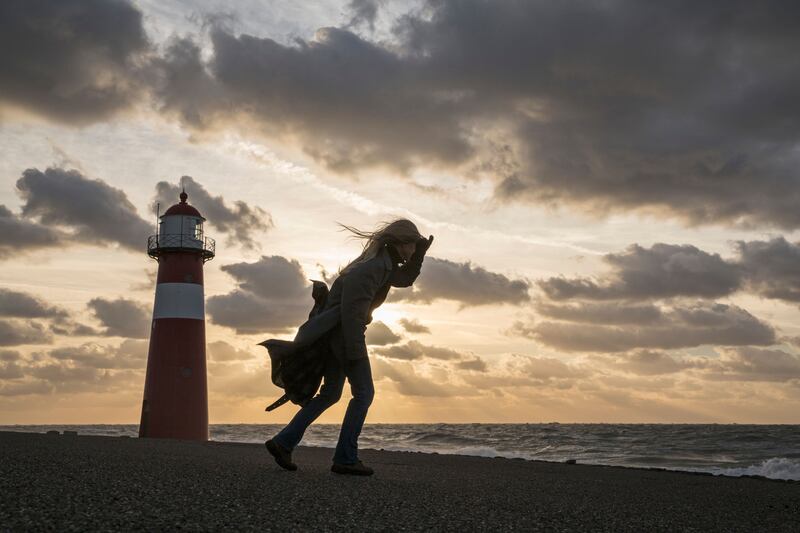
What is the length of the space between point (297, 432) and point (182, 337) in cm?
1341

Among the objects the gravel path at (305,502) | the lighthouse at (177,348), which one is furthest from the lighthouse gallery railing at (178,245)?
the gravel path at (305,502)

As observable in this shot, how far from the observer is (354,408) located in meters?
6.23

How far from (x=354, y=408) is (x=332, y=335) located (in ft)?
2.18

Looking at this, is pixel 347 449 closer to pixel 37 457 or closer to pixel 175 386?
pixel 37 457

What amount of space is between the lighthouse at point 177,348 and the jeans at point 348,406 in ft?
43.6

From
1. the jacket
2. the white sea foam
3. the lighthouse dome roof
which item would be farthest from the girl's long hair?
the lighthouse dome roof

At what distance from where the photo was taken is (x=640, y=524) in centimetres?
472

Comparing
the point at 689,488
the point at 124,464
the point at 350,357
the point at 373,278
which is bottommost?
the point at 689,488

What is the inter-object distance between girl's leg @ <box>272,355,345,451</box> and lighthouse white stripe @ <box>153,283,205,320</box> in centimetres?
1332

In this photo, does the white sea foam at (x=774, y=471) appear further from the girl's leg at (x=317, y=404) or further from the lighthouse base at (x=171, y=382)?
the lighthouse base at (x=171, y=382)

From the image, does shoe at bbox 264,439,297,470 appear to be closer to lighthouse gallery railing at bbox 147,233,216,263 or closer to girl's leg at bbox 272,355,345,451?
girl's leg at bbox 272,355,345,451

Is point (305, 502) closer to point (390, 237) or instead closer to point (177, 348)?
point (390, 237)

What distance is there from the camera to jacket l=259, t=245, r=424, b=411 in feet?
19.9

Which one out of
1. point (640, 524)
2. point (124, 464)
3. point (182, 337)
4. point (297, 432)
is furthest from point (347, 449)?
point (182, 337)
